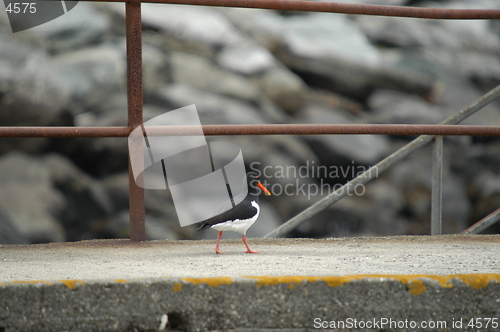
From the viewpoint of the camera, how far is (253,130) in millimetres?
2111

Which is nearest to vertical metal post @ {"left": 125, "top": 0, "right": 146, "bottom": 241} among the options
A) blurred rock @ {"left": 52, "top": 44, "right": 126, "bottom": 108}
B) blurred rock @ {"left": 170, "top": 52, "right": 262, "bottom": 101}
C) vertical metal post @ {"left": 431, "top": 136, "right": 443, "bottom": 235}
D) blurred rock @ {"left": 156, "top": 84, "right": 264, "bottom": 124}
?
vertical metal post @ {"left": 431, "top": 136, "right": 443, "bottom": 235}

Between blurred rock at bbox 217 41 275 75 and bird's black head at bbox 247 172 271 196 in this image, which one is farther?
blurred rock at bbox 217 41 275 75

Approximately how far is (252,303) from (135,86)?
113 cm

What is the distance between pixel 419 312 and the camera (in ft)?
4.39

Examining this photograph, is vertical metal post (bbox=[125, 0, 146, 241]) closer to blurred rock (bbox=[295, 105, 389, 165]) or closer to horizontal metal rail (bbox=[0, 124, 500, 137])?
horizontal metal rail (bbox=[0, 124, 500, 137])

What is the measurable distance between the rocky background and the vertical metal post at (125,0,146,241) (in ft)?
7.94

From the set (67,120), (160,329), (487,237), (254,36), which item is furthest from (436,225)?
(254,36)

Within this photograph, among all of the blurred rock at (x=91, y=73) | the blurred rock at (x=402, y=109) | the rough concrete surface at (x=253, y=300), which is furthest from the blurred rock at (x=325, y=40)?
the rough concrete surface at (x=253, y=300)

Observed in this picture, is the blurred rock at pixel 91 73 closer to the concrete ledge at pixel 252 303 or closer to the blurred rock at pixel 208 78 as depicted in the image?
the blurred rock at pixel 208 78

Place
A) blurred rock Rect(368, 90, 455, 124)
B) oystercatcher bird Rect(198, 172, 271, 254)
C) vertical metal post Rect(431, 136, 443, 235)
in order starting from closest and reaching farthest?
oystercatcher bird Rect(198, 172, 271, 254) → vertical metal post Rect(431, 136, 443, 235) → blurred rock Rect(368, 90, 455, 124)

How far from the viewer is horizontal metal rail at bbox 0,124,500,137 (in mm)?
2018

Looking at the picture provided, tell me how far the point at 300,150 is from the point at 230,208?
140 inches

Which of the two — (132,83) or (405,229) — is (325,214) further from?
(132,83)

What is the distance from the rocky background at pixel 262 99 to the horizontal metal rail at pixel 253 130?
95.5 inches
